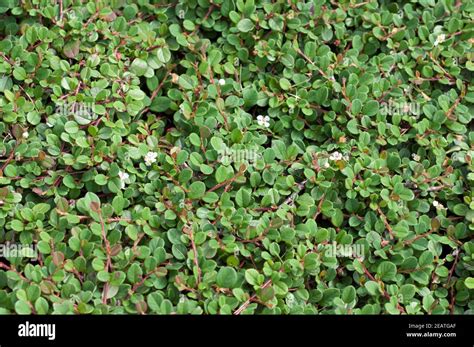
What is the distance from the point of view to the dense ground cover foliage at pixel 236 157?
1.90m

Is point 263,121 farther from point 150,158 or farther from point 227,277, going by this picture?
point 227,277

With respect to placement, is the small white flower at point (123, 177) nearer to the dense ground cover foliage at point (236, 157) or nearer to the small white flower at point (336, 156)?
the dense ground cover foliage at point (236, 157)

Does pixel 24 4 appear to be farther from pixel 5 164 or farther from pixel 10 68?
pixel 5 164

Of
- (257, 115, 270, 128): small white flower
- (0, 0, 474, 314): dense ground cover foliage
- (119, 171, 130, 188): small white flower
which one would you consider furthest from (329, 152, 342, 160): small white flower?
(119, 171, 130, 188): small white flower

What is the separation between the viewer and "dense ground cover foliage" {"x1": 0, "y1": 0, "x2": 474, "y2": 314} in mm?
1901

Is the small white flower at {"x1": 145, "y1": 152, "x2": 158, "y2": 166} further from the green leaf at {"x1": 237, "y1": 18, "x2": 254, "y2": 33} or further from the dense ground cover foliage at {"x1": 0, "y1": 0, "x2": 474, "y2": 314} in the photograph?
the green leaf at {"x1": 237, "y1": 18, "x2": 254, "y2": 33}

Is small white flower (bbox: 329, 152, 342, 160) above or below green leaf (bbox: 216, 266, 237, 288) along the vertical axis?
above

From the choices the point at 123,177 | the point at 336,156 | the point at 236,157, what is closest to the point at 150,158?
the point at 123,177

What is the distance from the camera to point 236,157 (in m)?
2.15

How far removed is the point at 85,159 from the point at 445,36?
1.52 metres

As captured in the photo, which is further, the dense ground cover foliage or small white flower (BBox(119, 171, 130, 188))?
small white flower (BBox(119, 171, 130, 188))

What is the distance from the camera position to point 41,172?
2082 millimetres

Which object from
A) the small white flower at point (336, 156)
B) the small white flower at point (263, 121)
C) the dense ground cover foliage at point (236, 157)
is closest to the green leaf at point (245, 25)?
the dense ground cover foliage at point (236, 157)
